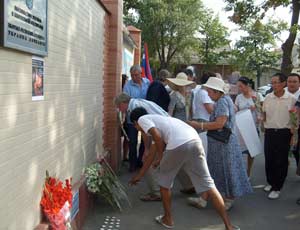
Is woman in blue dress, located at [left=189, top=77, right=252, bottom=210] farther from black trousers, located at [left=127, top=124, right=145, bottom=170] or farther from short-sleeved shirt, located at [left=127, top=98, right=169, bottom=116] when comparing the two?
black trousers, located at [left=127, top=124, right=145, bottom=170]

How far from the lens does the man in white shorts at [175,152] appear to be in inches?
188

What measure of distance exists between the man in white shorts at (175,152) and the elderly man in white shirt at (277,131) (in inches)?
70.8

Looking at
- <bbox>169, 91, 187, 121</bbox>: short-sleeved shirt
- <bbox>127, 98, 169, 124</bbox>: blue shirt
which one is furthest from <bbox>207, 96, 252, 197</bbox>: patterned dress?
<bbox>169, 91, 187, 121</bbox>: short-sleeved shirt

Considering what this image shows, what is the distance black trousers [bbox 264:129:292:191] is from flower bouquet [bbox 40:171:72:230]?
3.63 m

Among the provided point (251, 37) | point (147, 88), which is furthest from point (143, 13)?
point (147, 88)

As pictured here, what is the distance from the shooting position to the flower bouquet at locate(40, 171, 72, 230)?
3680mm

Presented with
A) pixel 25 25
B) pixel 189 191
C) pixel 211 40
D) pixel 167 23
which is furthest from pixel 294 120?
pixel 211 40

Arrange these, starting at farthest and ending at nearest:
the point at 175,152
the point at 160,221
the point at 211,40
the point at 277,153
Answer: the point at 211,40 < the point at 277,153 < the point at 160,221 < the point at 175,152

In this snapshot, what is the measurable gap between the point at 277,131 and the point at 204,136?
1.03 metres

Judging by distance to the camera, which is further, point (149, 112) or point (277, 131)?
point (277, 131)

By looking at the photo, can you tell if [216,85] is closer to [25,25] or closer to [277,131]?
[277,131]

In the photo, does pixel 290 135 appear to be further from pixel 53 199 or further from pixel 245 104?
pixel 53 199

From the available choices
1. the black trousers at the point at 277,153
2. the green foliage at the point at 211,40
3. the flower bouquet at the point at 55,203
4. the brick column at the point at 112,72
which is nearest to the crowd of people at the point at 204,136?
the black trousers at the point at 277,153

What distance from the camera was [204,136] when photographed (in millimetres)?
6527
